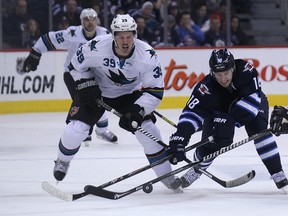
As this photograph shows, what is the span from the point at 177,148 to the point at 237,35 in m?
6.43

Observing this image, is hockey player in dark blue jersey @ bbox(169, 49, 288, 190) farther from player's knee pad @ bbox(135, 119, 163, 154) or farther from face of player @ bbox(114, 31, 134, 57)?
face of player @ bbox(114, 31, 134, 57)

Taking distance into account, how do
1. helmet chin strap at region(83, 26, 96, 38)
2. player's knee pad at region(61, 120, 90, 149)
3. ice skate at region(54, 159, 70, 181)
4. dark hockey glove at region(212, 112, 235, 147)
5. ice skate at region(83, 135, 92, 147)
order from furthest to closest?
1. ice skate at region(83, 135, 92, 147)
2. helmet chin strap at region(83, 26, 96, 38)
3. ice skate at region(54, 159, 70, 181)
4. player's knee pad at region(61, 120, 90, 149)
5. dark hockey glove at region(212, 112, 235, 147)

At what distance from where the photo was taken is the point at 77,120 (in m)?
5.44

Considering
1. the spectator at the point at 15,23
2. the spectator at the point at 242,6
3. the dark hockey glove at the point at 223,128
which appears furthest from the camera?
the spectator at the point at 242,6

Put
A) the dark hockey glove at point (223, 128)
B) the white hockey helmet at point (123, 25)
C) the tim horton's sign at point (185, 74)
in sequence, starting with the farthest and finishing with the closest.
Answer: the tim horton's sign at point (185, 74)
the white hockey helmet at point (123, 25)
the dark hockey glove at point (223, 128)

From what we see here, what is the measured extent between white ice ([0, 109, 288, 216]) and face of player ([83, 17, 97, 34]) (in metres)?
0.96

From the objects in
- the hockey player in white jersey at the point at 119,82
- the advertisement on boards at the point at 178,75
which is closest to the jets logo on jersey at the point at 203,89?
the hockey player in white jersey at the point at 119,82

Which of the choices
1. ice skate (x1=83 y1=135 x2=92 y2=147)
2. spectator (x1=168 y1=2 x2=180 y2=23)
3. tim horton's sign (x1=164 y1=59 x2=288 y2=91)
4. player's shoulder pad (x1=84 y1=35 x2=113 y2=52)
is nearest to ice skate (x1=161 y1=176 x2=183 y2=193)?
player's shoulder pad (x1=84 y1=35 x2=113 y2=52)

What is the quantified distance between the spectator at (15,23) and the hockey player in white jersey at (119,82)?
5142 millimetres

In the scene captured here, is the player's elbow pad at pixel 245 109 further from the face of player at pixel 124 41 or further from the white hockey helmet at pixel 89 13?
the white hockey helmet at pixel 89 13

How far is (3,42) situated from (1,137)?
222 cm

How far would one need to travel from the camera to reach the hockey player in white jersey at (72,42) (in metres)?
7.84

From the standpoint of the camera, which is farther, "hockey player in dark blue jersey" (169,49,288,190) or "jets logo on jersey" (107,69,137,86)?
"jets logo on jersey" (107,69,137,86)

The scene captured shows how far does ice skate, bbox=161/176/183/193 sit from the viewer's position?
5441 mm
